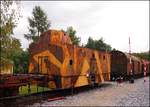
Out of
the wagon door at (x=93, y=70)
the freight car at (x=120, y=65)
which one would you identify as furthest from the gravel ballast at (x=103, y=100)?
the freight car at (x=120, y=65)

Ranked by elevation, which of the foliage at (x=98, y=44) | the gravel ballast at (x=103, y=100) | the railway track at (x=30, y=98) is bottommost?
the gravel ballast at (x=103, y=100)

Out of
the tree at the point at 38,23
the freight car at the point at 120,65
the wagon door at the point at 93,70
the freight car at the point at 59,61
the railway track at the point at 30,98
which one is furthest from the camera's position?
the tree at the point at 38,23

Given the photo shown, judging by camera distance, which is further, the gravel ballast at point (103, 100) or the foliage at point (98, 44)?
the foliage at point (98, 44)

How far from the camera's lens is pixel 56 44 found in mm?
16078

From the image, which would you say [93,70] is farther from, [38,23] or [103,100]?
[38,23]

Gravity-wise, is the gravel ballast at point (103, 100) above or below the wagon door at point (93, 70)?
below

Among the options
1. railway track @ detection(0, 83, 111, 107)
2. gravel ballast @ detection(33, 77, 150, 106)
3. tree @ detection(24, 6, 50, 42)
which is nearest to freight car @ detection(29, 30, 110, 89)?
railway track @ detection(0, 83, 111, 107)

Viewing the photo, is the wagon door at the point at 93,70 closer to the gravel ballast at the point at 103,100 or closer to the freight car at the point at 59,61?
the freight car at the point at 59,61

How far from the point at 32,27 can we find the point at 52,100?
180ft

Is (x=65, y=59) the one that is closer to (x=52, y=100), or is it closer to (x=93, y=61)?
(x=52, y=100)

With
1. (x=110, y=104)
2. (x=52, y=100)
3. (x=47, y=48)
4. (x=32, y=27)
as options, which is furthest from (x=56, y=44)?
(x=32, y=27)

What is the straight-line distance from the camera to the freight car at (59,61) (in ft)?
52.0

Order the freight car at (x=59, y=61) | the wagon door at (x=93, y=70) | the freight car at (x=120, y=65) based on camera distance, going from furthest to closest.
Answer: the freight car at (x=120, y=65) < the wagon door at (x=93, y=70) < the freight car at (x=59, y=61)

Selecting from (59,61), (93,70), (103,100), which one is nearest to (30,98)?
(59,61)
